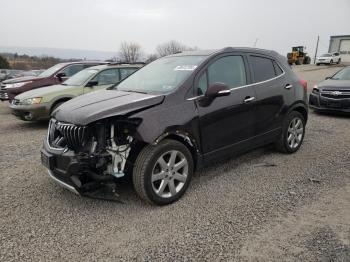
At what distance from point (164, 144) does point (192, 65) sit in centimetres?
123

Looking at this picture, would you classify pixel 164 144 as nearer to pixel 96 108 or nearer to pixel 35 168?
pixel 96 108

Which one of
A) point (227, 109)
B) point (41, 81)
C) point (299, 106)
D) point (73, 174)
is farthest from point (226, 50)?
point (41, 81)

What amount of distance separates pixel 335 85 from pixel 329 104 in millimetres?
534

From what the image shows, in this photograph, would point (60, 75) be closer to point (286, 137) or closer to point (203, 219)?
point (286, 137)

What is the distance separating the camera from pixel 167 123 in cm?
366

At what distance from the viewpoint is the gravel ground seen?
2969mm

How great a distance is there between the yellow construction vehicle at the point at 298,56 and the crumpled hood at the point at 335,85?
120 ft

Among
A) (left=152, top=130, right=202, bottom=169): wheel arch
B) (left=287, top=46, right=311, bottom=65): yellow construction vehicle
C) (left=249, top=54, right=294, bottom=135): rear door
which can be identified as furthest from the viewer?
(left=287, top=46, right=311, bottom=65): yellow construction vehicle

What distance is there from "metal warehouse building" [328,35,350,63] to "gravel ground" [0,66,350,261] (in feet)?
176

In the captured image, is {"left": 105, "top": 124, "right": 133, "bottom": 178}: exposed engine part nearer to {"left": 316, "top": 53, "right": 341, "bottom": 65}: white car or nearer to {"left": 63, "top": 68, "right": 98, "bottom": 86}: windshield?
{"left": 63, "top": 68, "right": 98, "bottom": 86}: windshield

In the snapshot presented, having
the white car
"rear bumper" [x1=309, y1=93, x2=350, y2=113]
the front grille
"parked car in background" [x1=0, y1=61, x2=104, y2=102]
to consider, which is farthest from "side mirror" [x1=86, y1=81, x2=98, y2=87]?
the white car

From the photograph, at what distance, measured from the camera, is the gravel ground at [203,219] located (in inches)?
117

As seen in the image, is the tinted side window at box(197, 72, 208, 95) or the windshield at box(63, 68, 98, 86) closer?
the tinted side window at box(197, 72, 208, 95)

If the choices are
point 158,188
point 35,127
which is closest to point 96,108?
point 158,188
